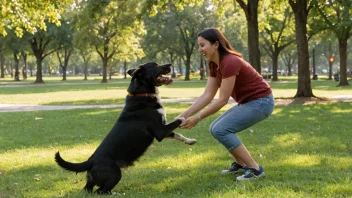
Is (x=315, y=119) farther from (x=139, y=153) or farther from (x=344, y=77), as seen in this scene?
(x=344, y=77)

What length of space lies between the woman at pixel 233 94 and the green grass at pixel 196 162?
524 mm

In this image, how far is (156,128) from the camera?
5.18 m

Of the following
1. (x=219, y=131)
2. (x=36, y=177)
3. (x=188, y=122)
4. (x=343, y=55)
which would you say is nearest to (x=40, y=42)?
(x=343, y=55)

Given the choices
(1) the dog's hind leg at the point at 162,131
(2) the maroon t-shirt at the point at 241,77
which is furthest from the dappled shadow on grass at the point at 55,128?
(2) the maroon t-shirt at the point at 241,77

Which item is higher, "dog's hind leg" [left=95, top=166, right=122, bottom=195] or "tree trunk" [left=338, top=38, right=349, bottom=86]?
"tree trunk" [left=338, top=38, right=349, bottom=86]

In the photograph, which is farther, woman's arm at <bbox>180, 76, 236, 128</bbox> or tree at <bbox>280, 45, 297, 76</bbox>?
tree at <bbox>280, 45, 297, 76</bbox>

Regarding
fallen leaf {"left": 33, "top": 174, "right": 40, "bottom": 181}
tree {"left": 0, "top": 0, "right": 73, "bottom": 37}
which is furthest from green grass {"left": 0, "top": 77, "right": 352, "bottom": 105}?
fallen leaf {"left": 33, "top": 174, "right": 40, "bottom": 181}

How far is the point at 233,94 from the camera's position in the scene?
5.56 metres

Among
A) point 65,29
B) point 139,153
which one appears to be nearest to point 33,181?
point 139,153

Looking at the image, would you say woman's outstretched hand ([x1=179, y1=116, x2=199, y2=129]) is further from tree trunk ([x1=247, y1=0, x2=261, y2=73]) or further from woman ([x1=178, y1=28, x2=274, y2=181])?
tree trunk ([x1=247, y1=0, x2=261, y2=73])

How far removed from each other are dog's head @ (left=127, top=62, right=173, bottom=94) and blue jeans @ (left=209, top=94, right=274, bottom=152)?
3.08ft

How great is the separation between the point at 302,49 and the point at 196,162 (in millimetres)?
14001

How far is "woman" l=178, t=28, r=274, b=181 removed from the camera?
17.0 ft

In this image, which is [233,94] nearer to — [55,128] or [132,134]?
[132,134]
